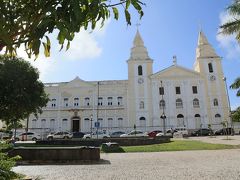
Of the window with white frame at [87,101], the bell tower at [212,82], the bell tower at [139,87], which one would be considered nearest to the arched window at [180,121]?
the bell tower at [212,82]

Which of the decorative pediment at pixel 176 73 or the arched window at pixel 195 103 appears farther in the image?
the decorative pediment at pixel 176 73

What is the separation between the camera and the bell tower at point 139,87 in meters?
50.6

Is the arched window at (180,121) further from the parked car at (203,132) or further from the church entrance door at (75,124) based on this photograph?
the church entrance door at (75,124)

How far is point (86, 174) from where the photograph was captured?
8617 millimetres

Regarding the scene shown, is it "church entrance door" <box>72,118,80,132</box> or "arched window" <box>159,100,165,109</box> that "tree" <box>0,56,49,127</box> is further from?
"arched window" <box>159,100,165,109</box>

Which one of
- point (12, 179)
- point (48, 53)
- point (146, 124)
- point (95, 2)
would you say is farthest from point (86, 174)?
point (146, 124)

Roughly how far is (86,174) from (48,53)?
633 centimetres

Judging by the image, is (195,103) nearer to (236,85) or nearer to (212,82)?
(212,82)

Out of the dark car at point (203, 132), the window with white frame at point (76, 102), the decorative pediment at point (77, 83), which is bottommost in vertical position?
the dark car at point (203, 132)

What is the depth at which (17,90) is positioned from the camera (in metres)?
27.0

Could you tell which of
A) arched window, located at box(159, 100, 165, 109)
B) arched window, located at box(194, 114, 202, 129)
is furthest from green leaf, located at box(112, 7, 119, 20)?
arched window, located at box(194, 114, 202, 129)

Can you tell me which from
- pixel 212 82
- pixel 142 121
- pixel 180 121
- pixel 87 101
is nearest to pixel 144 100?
pixel 142 121

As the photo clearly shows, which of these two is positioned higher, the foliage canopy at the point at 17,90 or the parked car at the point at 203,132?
Answer: the foliage canopy at the point at 17,90

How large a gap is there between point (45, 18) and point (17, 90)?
26091 mm
